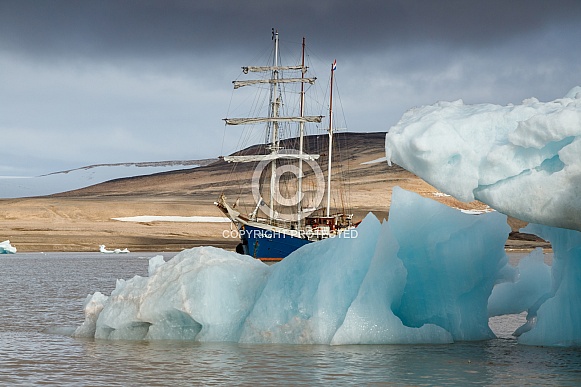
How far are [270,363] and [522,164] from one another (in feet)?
13.1

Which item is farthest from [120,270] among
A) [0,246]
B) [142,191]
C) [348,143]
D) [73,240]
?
[348,143]

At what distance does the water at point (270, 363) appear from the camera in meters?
10.0

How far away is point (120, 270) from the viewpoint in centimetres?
3744

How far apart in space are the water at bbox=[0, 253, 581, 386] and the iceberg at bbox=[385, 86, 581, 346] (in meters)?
0.86

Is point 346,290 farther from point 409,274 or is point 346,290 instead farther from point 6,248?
point 6,248

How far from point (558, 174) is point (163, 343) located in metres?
6.20

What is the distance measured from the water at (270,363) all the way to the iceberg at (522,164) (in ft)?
2.81

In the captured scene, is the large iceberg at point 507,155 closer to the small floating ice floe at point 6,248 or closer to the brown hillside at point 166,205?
the small floating ice floe at point 6,248

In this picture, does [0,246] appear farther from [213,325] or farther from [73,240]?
[213,325]

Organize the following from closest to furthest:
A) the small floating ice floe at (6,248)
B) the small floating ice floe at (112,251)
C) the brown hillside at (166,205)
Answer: the small floating ice floe at (6,248), the small floating ice floe at (112,251), the brown hillside at (166,205)

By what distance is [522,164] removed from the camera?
10.9m

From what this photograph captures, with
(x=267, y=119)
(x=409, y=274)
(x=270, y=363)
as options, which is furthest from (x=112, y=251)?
(x=270, y=363)

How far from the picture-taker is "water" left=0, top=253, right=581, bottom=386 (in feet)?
32.8

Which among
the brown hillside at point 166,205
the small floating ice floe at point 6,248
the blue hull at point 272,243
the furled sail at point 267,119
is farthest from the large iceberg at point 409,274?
the brown hillside at point 166,205
